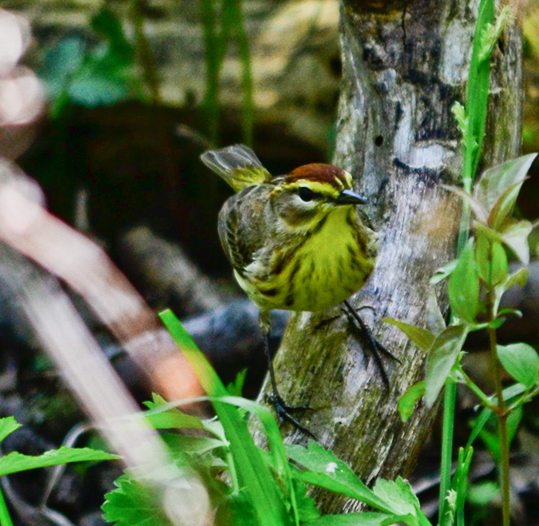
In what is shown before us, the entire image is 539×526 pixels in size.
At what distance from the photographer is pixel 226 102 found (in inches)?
225

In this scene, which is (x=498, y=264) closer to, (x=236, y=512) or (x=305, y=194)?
(x=236, y=512)

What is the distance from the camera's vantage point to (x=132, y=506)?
1.58 meters

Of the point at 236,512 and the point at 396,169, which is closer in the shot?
the point at 236,512

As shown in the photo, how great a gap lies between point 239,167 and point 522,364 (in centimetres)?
267

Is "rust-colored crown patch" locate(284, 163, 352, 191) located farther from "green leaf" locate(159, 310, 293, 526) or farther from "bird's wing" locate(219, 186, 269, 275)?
"green leaf" locate(159, 310, 293, 526)

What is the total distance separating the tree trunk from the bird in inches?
2.8

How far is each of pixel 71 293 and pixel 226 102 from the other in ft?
6.16

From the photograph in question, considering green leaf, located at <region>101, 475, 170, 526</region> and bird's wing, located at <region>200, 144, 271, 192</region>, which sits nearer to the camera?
green leaf, located at <region>101, 475, 170, 526</region>

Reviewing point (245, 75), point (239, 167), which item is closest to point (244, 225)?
point (239, 167)

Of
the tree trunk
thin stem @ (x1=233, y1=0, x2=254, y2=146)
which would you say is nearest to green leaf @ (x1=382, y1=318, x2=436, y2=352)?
the tree trunk

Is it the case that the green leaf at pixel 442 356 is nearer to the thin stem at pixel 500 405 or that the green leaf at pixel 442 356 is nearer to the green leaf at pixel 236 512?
the thin stem at pixel 500 405

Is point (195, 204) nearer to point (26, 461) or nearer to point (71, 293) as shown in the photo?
point (71, 293)

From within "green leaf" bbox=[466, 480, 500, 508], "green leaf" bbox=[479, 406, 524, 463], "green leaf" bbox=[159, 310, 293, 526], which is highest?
"green leaf" bbox=[159, 310, 293, 526]

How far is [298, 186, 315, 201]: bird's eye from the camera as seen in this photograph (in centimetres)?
270
